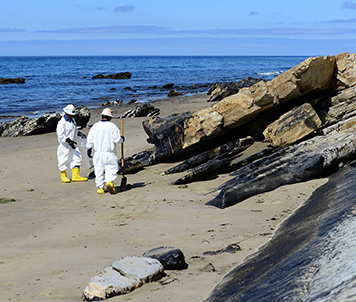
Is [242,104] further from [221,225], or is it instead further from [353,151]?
[221,225]

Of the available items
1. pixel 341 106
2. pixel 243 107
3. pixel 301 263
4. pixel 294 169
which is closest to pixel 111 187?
pixel 243 107

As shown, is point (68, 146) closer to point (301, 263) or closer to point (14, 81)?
point (301, 263)

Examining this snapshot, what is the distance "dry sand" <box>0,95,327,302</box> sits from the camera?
155 inches

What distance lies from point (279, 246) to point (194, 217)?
2358mm

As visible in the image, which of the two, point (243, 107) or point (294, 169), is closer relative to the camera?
point (294, 169)

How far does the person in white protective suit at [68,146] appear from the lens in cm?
1038

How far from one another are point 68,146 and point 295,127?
595cm

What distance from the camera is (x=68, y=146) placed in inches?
416

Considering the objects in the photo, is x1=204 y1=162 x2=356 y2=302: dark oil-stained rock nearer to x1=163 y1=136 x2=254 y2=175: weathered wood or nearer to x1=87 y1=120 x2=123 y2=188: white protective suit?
x1=163 y1=136 x2=254 y2=175: weathered wood

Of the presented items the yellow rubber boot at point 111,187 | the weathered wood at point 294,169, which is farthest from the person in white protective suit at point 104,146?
the weathered wood at point 294,169

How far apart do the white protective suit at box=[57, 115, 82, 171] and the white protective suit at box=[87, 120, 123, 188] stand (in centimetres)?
148

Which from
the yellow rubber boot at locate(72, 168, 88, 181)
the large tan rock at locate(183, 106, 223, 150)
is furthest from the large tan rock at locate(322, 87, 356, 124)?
the yellow rubber boot at locate(72, 168, 88, 181)

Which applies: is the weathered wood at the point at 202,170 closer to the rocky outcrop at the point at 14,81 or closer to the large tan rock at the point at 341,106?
the large tan rock at the point at 341,106

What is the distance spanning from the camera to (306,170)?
7.07 m
